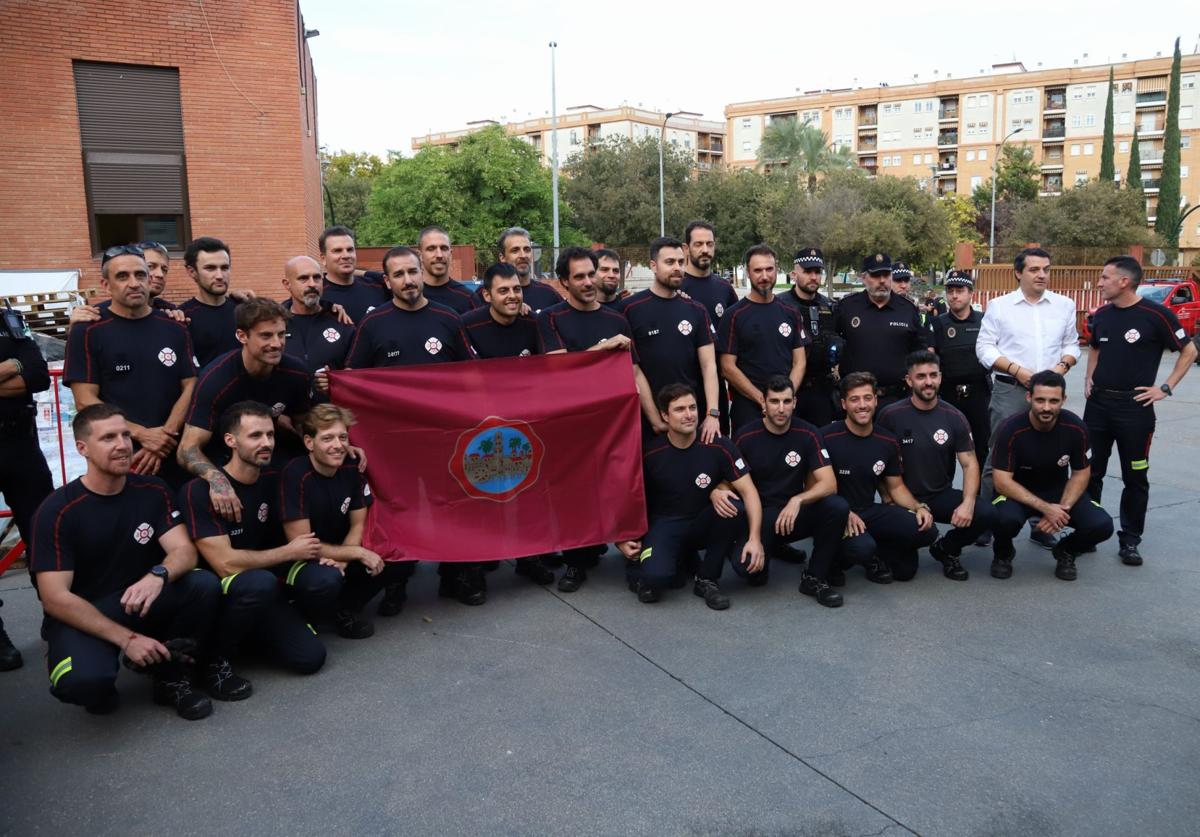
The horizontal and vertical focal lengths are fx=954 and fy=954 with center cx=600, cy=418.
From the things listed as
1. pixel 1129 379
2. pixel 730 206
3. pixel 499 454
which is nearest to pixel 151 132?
pixel 499 454

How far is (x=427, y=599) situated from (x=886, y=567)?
2.94m

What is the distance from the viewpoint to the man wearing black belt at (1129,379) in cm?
658

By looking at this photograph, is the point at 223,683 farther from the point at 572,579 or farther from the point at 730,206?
the point at 730,206

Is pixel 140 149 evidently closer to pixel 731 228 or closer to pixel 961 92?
pixel 731 228

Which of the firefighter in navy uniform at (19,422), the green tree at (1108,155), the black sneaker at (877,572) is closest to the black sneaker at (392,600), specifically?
the firefighter in navy uniform at (19,422)

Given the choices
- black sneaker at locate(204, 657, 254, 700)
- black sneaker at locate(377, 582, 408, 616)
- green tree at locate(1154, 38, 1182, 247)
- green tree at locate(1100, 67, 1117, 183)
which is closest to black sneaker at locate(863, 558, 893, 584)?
black sneaker at locate(377, 582, 408, 616)

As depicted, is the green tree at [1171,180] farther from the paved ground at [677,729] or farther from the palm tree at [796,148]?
the paved ground at [677,729]

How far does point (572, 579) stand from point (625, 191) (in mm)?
45194

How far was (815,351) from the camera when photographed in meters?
7.10

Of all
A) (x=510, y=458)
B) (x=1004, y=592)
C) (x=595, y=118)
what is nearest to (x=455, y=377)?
Answer: (x=510, y=458)

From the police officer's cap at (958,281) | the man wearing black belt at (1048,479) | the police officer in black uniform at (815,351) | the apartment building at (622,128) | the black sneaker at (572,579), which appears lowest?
the black sneaker at (572,579)

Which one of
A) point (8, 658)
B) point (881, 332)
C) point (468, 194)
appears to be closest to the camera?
point (8, 658)

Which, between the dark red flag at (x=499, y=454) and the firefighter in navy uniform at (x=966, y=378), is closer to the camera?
the dark red flag at (x=499, y=454)

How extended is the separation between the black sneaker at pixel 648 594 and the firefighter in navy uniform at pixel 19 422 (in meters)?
3.43
